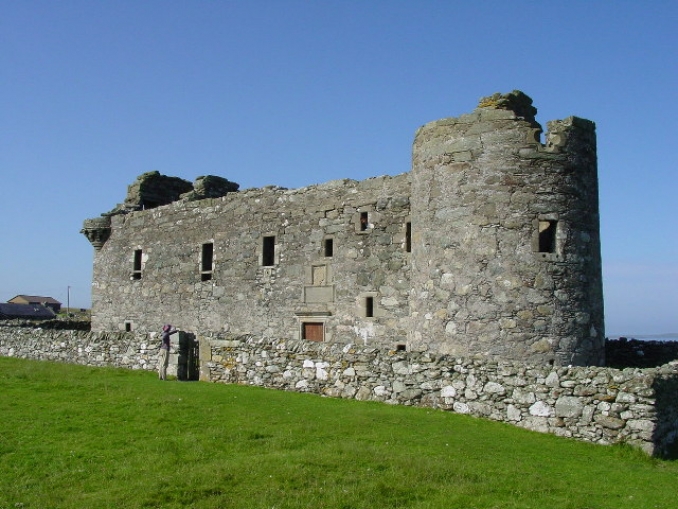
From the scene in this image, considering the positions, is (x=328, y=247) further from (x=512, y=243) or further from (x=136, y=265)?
(x=136, y=265)

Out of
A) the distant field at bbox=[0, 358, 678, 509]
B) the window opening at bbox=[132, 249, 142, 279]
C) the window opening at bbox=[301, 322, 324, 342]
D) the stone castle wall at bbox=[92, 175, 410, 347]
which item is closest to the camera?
the distant field at bbox=[0, 358, 678, 509]

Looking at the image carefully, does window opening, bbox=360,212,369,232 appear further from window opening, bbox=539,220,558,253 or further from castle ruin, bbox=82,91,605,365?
window opening, bbox=539,220,558,253

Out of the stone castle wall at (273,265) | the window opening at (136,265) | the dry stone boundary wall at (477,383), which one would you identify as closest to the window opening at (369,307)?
the stone castle wall at (273,265)

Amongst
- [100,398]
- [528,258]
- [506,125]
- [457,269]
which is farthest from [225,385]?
[506,125]

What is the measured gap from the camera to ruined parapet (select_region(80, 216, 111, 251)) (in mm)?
28375

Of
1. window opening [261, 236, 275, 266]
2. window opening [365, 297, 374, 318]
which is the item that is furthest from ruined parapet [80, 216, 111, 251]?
window opening [365, 297, 374, 318]

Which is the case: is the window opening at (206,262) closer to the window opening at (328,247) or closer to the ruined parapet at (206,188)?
the ruined parapet at (206,188)

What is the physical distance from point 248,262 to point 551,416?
42.2ft

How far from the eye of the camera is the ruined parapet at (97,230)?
28375 mm

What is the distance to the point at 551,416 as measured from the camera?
36.4 ft

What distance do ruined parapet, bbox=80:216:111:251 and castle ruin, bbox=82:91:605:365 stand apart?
6.47 ft

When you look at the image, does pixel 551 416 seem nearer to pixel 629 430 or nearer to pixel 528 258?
pixel 629 430

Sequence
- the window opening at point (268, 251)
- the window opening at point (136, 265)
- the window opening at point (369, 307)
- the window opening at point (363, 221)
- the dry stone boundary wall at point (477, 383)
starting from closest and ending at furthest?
1. the dry stone boundary wall at point (477, 383)
2. the window opening at point (369, 307)
3. the window opening at point (363, 221)
4. the window opening at point (268, 251)
5. the window opening at point (136, 265)

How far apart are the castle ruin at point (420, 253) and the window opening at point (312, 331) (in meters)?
0.05
